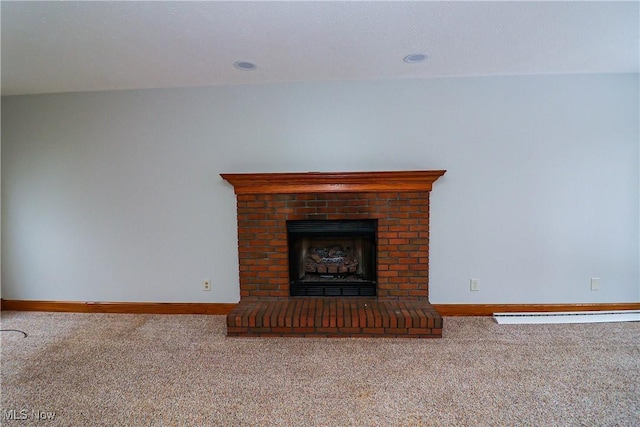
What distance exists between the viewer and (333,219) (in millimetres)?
2619

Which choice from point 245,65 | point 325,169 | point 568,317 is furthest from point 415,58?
point 568,317

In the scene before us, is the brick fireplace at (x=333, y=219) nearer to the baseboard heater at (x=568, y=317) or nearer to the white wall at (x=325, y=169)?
the white wall at (x=325, y=169)

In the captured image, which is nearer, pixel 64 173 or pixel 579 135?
pixel 579 135

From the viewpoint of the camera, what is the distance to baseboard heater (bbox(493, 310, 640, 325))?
8.14ft

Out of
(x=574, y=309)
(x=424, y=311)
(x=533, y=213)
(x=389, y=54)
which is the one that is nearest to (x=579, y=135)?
(x=533, y=213)

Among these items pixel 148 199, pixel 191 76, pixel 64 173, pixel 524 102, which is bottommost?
pixel 148 199

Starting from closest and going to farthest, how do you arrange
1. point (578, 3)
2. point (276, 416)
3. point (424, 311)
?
point (276, 416) → point (578, 3) → point (424, 311)

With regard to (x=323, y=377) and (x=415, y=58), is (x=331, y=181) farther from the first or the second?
(x=323, y=377)

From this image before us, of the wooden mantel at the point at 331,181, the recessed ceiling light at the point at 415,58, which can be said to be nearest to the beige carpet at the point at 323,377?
the wooden mantel at the point at 331,181

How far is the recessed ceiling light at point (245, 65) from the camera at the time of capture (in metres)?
2.23

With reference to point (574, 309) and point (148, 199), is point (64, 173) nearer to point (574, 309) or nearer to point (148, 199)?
point (148, 199)

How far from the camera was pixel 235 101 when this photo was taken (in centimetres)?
266

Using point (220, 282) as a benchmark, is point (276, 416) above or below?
below

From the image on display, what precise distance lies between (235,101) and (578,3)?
8.27ft
